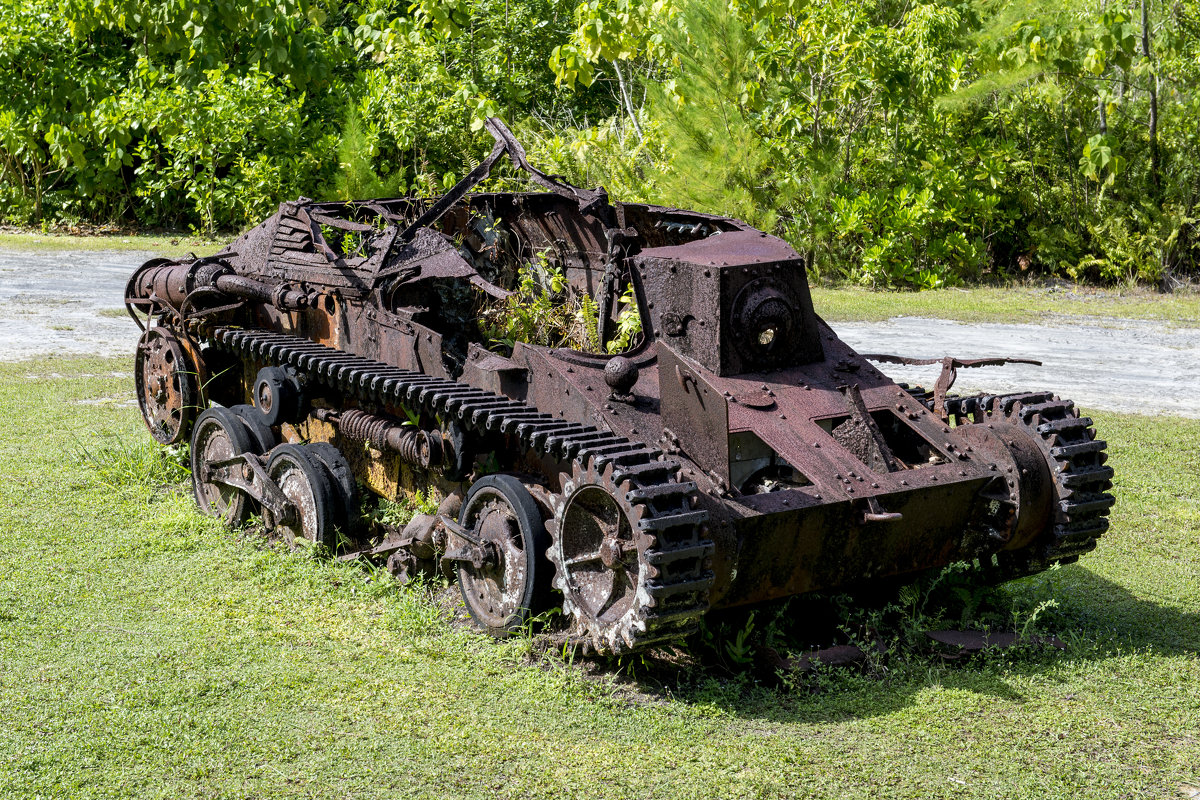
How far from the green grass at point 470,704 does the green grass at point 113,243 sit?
Answer: 14310 mm

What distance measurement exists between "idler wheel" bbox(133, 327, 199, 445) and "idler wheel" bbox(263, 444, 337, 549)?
1.57 meters

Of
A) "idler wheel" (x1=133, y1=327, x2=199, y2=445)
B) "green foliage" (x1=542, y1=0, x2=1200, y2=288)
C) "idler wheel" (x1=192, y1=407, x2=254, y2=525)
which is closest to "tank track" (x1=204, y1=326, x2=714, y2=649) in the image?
"idler wheel" (x1=192, y1=407, x2=254, y2=525)

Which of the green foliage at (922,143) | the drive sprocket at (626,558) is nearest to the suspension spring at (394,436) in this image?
the drive sprocket at (626,558)

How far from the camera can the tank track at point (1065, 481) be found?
6.05m

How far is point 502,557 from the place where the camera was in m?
6.04

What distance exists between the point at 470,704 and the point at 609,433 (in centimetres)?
133

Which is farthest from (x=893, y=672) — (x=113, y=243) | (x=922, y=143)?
(x=113, y=243)

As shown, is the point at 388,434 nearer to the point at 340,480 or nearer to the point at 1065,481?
the point at 340,480

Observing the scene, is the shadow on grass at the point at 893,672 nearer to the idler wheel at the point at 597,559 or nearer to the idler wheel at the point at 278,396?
the idler wheel at the point at 597,559

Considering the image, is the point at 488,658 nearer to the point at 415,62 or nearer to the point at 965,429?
the point at 965,429

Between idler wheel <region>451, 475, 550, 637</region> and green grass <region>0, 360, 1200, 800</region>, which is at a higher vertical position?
idler wheel <region>451, 475, 550, 637</region>

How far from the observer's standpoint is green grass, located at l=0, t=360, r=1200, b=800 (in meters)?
4.72

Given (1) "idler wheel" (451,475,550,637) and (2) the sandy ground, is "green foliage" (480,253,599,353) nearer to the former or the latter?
(1) "idler wheel" (451,475,550,637)

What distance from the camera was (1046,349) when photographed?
14.0 m
